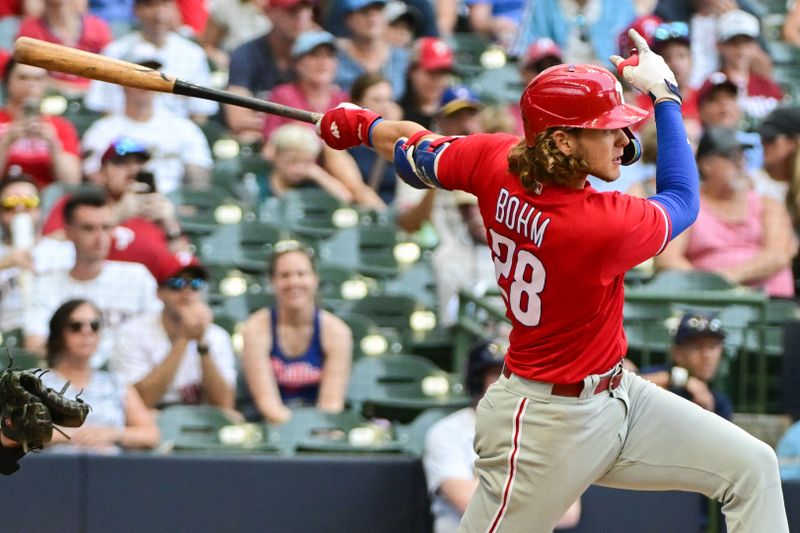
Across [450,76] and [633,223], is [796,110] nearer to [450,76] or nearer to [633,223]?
[450,76]

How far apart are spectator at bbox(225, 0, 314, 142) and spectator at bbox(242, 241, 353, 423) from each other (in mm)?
1783

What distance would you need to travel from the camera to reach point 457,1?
9.55 metres

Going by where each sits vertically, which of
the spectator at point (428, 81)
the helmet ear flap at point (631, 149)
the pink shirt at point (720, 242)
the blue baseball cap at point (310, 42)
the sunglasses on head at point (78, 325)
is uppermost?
the blue baseball cap at point (310, 42)

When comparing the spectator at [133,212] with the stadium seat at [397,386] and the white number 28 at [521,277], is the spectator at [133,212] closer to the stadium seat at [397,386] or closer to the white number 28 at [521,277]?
the stadium seat at [397,386]

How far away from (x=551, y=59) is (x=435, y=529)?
3.42m

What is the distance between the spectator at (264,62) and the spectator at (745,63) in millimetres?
2461

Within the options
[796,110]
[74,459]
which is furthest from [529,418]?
[796,110]

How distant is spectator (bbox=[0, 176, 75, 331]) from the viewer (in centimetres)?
650

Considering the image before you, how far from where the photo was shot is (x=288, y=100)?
783cm

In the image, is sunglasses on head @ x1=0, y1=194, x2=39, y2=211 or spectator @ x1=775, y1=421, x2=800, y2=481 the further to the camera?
sunglasses on head @ x1=0, y1=194, x2=39, y2=211

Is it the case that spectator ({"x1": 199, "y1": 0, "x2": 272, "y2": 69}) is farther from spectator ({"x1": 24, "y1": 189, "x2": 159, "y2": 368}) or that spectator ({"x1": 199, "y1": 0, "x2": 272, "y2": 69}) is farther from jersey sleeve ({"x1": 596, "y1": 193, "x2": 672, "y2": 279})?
jersey sleeve ({"x1": 596, "y1": 193, "x2": 672, "y2": 279})

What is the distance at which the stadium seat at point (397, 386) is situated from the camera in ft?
21.0

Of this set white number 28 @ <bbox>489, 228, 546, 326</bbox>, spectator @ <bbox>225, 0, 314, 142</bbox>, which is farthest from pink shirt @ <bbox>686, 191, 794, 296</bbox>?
white number 28 @ <bbox>489, 228, 546, 326</bbox>

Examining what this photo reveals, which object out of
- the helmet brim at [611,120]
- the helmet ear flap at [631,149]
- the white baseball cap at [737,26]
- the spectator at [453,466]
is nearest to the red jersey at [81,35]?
the spectator at [453,466]
